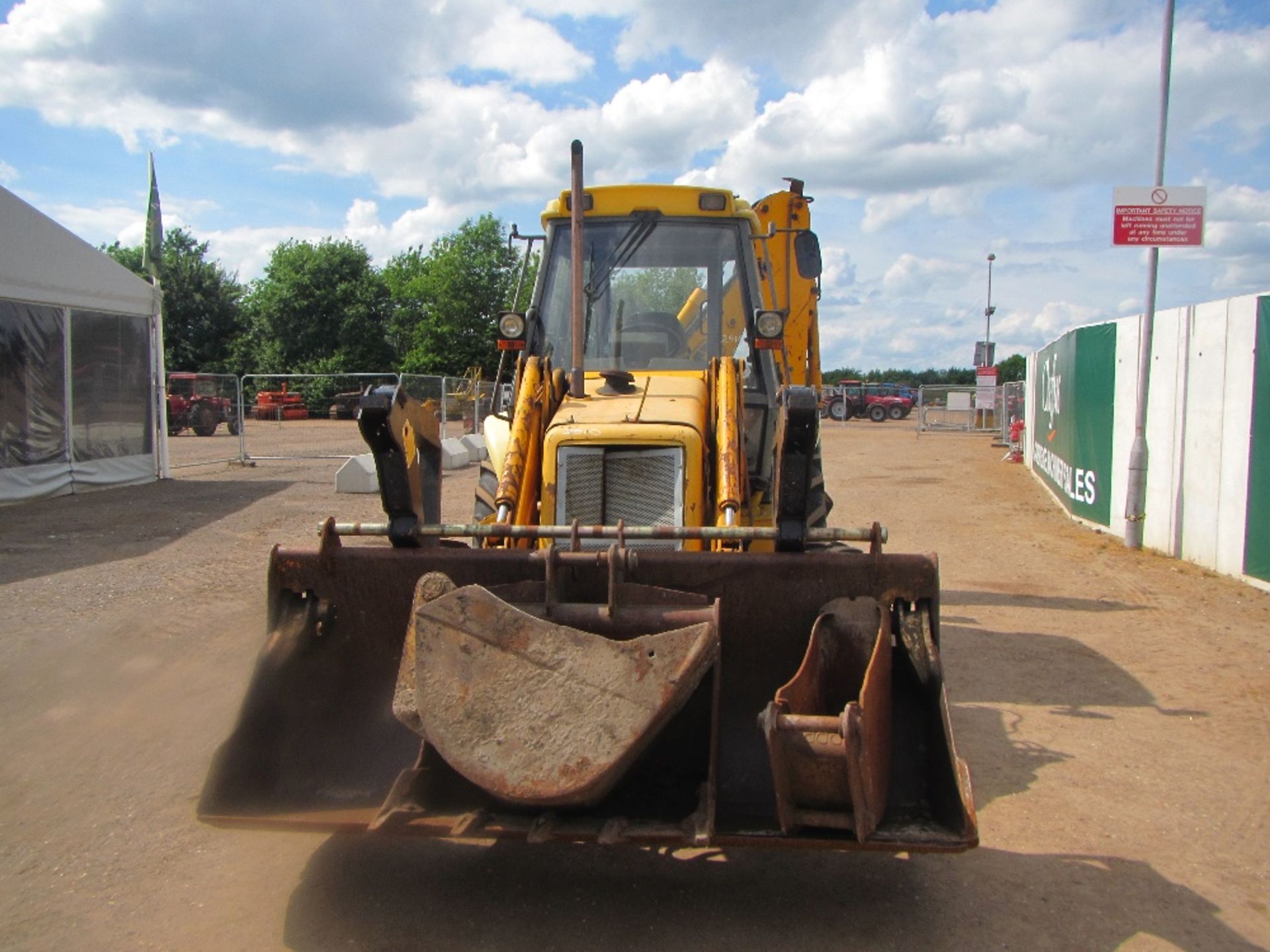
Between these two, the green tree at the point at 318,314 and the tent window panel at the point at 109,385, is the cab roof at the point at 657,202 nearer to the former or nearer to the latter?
the tent window panel at the point at 109,385

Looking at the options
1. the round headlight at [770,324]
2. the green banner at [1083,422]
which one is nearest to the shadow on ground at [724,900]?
the round headlight at [770,324]

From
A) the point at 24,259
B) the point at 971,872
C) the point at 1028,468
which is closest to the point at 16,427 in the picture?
the point at 24,259

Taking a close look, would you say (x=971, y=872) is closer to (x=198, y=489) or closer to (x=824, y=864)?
(x=824, y=864)

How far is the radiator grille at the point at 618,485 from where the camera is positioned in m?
4.90

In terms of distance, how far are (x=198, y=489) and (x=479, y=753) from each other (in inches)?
567

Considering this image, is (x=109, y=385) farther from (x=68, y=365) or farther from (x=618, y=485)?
(x=618, y=485)

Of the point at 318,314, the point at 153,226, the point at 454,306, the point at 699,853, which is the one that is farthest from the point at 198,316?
the point at 699,853

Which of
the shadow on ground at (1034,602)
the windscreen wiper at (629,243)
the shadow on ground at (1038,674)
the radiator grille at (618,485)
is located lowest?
the shadow on ground at (1038,674)

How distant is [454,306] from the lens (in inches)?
1890

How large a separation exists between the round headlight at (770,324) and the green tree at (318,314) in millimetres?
42192

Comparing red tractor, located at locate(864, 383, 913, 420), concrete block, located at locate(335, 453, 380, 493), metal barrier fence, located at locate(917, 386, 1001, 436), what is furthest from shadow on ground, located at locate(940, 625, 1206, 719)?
red tractor, located at locate(864, 383, 913, 420)

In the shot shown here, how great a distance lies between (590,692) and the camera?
131 inches

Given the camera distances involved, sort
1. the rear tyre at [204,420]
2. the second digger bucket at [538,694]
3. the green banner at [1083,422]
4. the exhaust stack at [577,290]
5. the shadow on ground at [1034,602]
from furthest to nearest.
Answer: the rear tyre at [204,420]
the green banner at [1083,422]
the shadow on ground at [1034,602]
the exhaust stack at [577,290]
the second digger bucket at [538,694]

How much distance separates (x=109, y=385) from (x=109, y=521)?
13.5ft
